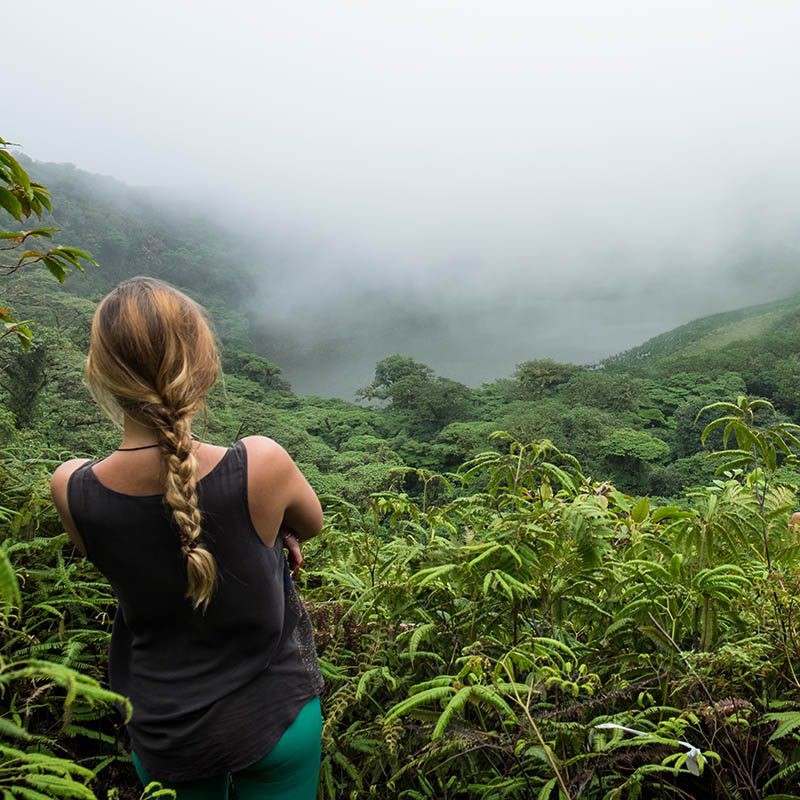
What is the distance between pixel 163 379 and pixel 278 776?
0.69 meters

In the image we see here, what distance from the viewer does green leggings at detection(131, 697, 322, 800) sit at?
3.02 feet

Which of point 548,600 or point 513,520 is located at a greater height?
point 513,520

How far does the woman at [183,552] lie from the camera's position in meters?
0.84

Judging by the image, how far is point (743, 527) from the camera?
3.28ft

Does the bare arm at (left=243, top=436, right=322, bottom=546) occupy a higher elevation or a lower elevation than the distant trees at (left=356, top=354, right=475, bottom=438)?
higher

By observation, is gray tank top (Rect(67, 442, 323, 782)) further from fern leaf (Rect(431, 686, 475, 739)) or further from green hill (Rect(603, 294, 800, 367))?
green hill (Rect(603, 294, 800, 367))

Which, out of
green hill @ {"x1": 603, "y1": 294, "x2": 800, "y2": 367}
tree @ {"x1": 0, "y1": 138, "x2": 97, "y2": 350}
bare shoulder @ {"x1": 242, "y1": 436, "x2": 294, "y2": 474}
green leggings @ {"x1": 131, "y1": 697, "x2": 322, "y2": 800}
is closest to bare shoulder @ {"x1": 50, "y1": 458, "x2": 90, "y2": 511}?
bare shoulder @ {"x1": 242, "y1": 436, "x2": 294, "y2": 474}

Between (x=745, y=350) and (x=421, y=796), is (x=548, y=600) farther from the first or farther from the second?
(x=745, y=350)

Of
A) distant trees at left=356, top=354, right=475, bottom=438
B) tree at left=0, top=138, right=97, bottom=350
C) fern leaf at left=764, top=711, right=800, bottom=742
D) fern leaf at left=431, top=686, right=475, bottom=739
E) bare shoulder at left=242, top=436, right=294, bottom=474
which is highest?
tree at left=0, top=138, right=97, bottom=350

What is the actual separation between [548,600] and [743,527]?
14.8 inches

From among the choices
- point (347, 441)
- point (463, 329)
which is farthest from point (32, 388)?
point (463, 329)

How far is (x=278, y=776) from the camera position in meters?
0.94

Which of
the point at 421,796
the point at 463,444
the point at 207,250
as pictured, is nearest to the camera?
the point at 421,796

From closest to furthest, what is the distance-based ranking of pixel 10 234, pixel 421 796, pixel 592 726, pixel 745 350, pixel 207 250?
pixel 592 726
pixel 421 796
pixel 10 234
pixel 745 350
pixel 207 250
